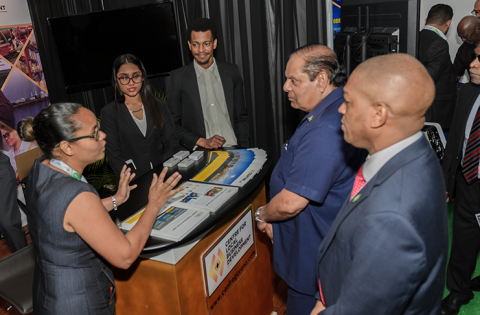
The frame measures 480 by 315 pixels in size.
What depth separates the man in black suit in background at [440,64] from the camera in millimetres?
3963

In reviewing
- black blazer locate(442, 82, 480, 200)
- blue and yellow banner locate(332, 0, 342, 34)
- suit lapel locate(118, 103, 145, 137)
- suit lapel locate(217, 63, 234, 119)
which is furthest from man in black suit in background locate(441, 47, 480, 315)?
suit lapel locate(118, 103, 145, 137)

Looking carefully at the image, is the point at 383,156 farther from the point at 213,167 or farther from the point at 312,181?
the point at 213,167

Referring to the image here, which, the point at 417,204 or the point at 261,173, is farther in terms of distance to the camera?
the point at 261,173

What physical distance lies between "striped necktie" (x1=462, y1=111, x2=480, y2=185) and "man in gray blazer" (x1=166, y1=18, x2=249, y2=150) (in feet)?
5.69

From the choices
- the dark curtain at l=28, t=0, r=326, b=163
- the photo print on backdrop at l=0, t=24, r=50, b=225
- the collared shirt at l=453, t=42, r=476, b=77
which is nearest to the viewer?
the dark curtain at l=28, t=0, r=326, b=163

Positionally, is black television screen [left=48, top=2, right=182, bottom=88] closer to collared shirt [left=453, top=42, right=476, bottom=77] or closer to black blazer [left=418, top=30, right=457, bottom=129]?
black blazer [left=418, top=30, right=457, bottom=129]

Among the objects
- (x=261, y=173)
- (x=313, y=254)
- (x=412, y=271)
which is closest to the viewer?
(x=412, y=271)

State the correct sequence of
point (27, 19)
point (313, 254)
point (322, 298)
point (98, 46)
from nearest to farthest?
point (322, 298), point (313, 254), point (98, 46), point (27, 19)

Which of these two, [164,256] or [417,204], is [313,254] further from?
[417,204]

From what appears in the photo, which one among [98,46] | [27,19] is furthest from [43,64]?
[98,46]

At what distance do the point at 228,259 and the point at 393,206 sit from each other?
1.21 m

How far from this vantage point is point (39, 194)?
1352 mm

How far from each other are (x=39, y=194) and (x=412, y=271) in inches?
50.6

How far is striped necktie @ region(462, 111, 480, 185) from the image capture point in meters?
2.28
